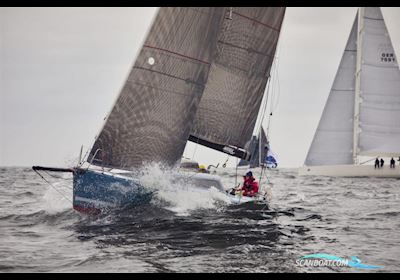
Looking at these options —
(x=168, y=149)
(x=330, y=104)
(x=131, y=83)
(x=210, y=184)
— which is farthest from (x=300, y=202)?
(x=330, y=104)

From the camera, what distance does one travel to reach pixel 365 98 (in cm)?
4128

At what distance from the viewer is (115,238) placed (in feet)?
36.3

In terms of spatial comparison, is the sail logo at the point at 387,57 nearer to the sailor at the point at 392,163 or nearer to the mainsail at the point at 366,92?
the mainsail at the point at 366,92

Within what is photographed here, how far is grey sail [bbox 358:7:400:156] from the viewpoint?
41.3 meters

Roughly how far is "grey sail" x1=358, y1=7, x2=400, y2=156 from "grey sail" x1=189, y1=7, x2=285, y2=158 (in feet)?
85.0

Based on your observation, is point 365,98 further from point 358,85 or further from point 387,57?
point 387,57

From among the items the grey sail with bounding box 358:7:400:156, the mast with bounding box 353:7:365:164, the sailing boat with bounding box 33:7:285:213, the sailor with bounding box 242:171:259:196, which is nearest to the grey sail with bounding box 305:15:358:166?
the mast with bounding box 353:7:365:164

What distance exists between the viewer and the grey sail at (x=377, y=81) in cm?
4128

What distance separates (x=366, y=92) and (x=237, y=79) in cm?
2675

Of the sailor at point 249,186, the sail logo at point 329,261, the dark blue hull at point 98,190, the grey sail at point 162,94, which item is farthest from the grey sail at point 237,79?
the sail logo at point 329,261

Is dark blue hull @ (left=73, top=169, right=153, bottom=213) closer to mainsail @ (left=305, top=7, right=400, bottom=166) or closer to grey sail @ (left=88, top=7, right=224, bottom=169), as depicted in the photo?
grey sail @ (left=88, top=7, right=224, bottom=169)

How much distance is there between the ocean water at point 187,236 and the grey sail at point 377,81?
81.5ft

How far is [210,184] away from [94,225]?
14.1 ft
